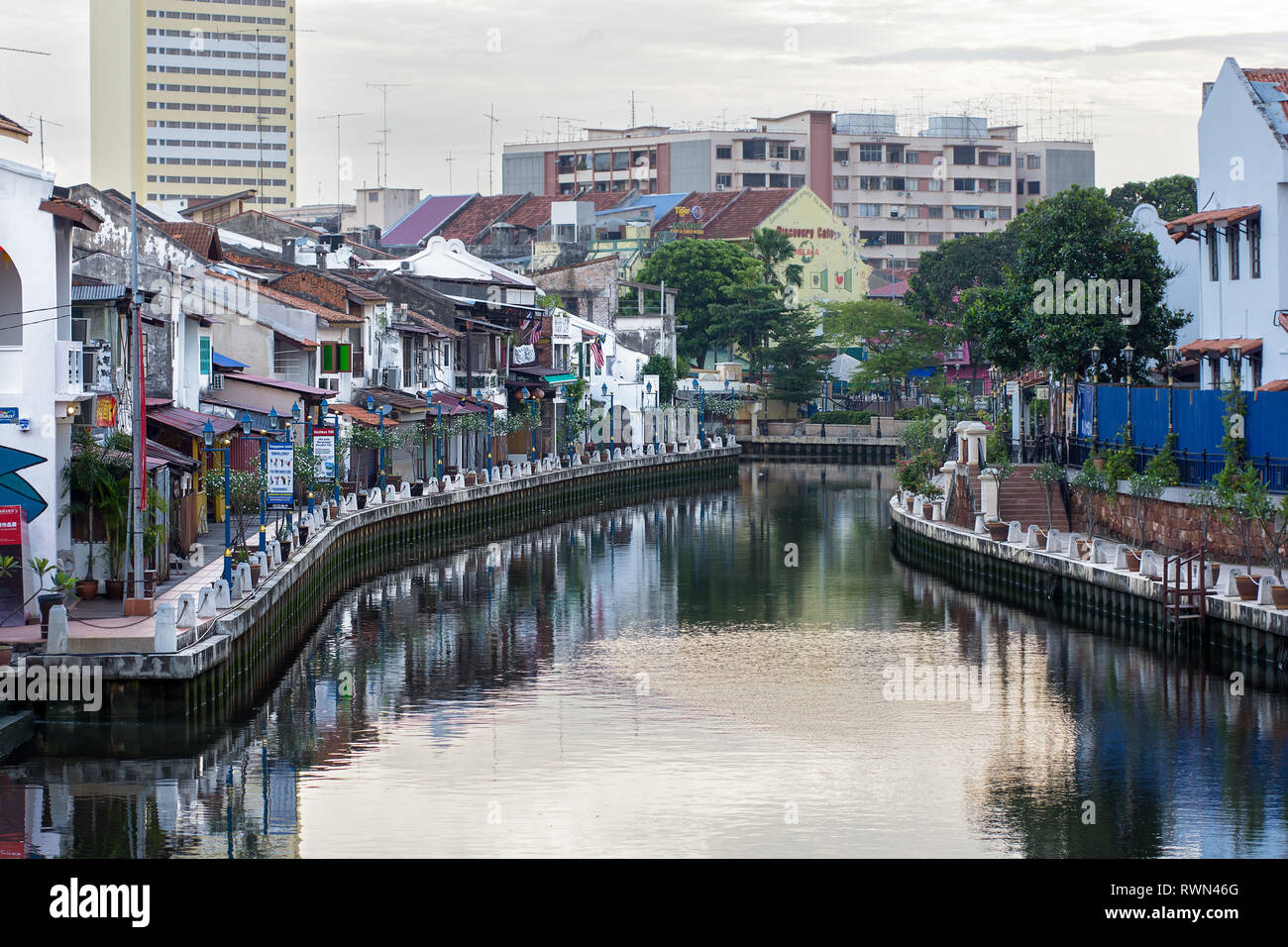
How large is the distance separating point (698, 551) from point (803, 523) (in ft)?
33.1

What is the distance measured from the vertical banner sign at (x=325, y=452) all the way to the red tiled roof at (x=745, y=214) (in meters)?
74.1

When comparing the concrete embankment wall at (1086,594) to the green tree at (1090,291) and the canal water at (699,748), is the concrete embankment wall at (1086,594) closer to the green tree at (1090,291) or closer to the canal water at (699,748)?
the canal water at (699,748)

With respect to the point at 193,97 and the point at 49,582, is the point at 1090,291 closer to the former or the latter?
the point at 49,582

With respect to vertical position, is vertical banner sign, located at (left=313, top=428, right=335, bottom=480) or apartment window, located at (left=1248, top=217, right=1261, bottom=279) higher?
apartment window, located at (left=1248, top=217, right=1261, bottom=279)

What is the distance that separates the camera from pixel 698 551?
57031 mm

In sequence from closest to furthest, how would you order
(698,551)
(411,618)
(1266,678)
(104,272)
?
(1266,678) → (411,618) → (104,272) → (698,551)

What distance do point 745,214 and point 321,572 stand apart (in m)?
81.2

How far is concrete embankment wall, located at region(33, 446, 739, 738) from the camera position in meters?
27.0

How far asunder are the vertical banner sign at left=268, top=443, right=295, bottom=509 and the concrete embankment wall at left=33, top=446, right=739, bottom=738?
Answer: 1518 mm

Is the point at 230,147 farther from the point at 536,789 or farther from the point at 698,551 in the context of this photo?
the point at 536,789

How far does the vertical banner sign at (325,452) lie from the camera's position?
154 feet

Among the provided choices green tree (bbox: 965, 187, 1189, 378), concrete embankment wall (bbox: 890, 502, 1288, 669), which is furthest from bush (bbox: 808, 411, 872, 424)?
green tree (bbox: 965, 187, 1189, 378)

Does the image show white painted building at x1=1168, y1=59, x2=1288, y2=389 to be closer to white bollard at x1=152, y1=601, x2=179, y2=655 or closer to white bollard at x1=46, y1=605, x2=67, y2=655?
white bollard at x1=152, y1=601, x2=179, y2=655
